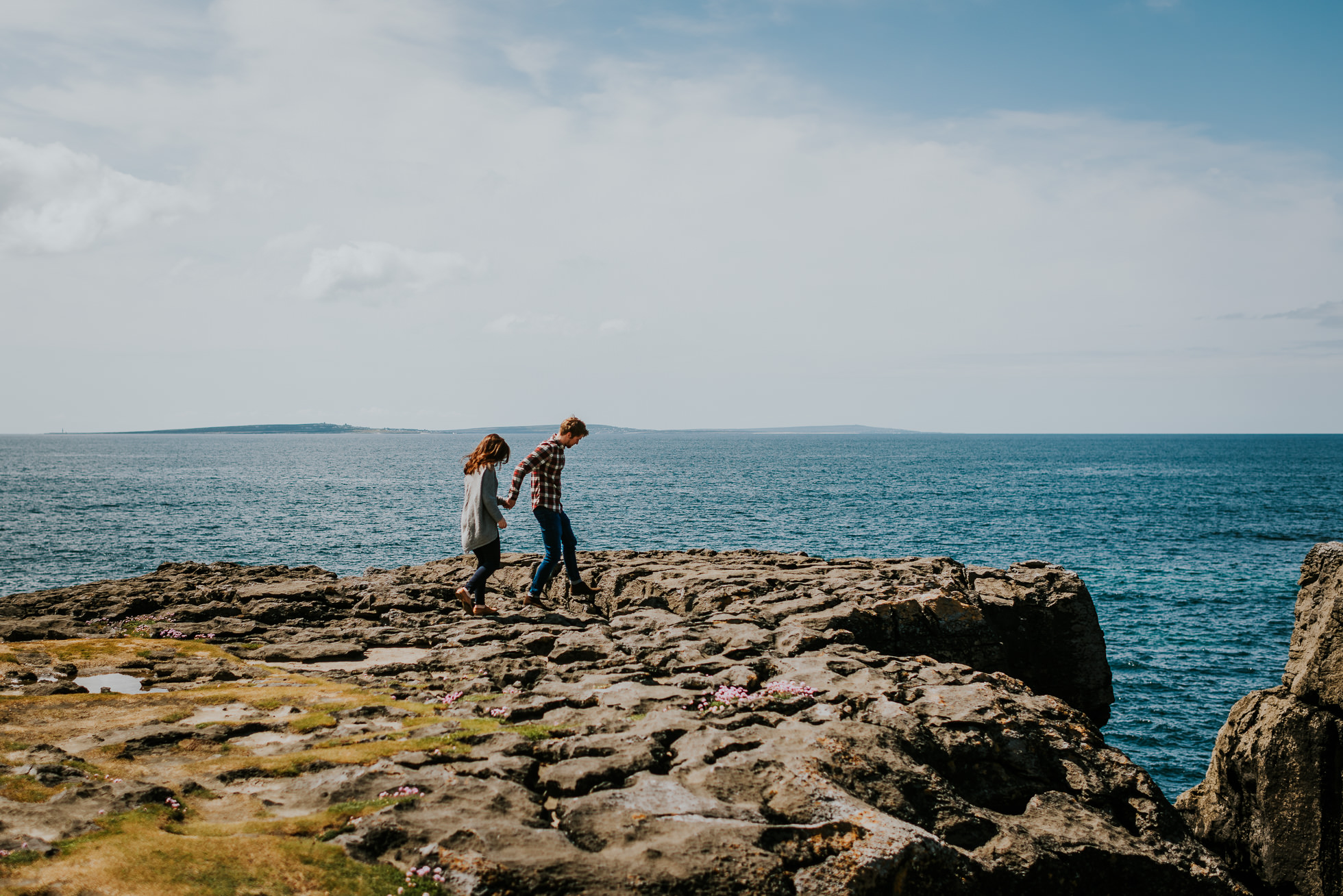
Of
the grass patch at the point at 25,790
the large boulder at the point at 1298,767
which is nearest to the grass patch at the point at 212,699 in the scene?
the grass patch at the point at 25,790

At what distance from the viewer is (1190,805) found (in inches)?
563

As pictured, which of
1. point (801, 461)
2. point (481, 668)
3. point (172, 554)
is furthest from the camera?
point (801, 461)

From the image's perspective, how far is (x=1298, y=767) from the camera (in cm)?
1245

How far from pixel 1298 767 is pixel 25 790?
16.3m

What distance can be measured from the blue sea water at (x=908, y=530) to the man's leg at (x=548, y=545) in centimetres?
1640

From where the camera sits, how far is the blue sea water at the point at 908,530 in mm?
29250

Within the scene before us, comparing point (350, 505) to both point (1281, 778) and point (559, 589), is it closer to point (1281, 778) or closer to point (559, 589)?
point (559, 589)

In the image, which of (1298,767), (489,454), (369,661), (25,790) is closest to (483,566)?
(489,454)

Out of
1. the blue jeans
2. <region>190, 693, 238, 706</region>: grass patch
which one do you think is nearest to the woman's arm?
the blue jeans

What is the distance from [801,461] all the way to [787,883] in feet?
548

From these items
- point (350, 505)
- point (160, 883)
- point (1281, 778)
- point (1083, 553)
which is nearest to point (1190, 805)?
point (1281, 778)

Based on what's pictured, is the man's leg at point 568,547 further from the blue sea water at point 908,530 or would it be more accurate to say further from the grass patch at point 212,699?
the blue sea water at point 908,530

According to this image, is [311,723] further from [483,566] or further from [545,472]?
[545,472]

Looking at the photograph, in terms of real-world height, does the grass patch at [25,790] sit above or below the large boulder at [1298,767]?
above
